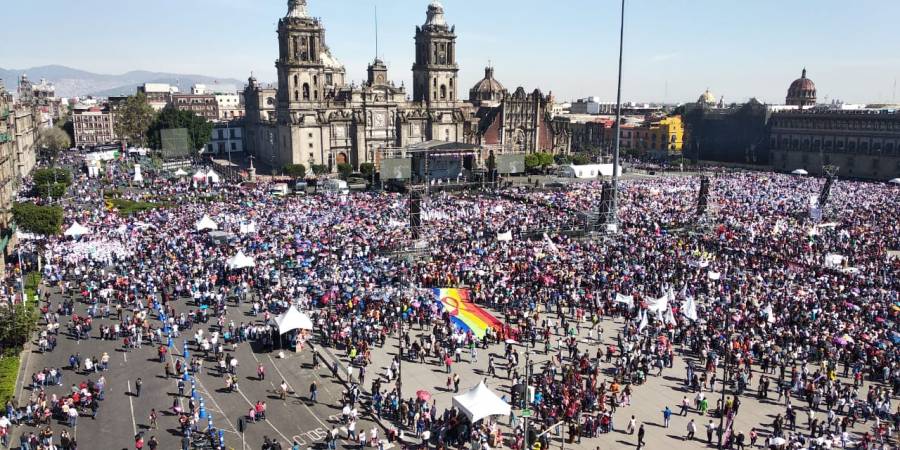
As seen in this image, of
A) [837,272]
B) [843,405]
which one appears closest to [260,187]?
[837,272]

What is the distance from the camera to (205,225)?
4509cm

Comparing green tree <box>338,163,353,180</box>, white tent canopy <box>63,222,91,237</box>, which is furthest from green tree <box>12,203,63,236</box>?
green tree <box>338,163,353,180</box>

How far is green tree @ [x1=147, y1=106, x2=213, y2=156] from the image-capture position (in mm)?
101188

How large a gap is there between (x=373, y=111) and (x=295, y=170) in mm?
14495

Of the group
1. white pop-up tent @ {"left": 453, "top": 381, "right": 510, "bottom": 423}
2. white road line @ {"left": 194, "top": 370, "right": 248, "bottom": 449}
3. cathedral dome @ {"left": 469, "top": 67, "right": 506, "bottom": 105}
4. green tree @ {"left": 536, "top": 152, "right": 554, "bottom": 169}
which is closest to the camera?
white pop-up tent @ {"left": 453, "top": 381, "right": 510, "bottom": 423}

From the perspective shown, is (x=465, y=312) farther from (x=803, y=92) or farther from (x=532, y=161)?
(x=803, y=92)

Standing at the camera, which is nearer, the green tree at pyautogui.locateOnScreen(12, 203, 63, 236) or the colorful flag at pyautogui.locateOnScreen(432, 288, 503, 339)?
the colorful flag at pyautogui.locateOnScreen(432, 288, 503, 339)

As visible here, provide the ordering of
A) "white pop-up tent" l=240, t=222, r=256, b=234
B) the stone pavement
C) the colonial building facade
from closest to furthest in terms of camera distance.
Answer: the stone pavement, "white pop-up tent" l=240, t=222, r=256, b=234, the colonial building facade

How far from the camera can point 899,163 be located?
8506cm

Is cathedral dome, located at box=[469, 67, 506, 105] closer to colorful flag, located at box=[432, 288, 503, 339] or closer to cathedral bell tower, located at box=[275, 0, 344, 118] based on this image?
cathedral bell tower, located at box=[275, 0, 344, 118]

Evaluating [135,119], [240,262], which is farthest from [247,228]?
[135,119]

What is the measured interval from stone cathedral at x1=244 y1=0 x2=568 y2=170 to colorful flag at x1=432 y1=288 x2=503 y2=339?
5552cm

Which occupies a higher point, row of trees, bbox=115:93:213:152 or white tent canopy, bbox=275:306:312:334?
row of trees, bbox=115:93:213:152

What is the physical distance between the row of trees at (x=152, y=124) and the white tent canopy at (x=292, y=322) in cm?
8221
